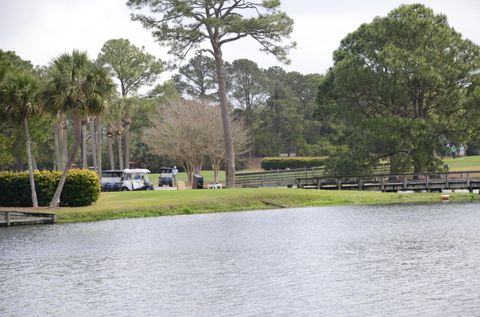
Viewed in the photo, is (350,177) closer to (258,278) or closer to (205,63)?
(258,278)

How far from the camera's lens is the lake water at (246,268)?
2403cm

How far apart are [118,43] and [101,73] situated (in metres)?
43.0

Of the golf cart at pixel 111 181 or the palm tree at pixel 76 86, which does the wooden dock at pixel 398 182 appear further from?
the palm tree at pixel 76 86

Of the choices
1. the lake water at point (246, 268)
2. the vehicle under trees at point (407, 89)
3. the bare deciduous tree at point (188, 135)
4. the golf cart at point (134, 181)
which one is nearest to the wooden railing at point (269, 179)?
the vehicle under trees at point (407, 89)

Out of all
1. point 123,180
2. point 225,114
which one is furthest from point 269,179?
point 123,180

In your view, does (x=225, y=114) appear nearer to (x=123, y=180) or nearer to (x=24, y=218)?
(x=123, y=180)

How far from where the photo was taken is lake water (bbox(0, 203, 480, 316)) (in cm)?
2403

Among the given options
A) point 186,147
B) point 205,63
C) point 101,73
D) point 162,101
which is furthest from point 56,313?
point 205,63

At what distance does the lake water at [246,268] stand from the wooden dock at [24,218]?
6.88ft

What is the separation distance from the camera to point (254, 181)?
81.3 meters

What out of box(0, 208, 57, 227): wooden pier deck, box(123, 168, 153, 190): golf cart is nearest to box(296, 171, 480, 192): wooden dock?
box(123, 168, 153, 190): golf cart

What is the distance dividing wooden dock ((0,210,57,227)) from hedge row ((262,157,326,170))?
69.7 meters

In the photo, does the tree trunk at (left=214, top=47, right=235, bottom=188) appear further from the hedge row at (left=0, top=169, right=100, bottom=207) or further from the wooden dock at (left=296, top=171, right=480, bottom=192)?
the hedge row at (left=0, top=169, right=100, bottom=207)

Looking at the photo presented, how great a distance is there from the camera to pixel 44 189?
177 feet
